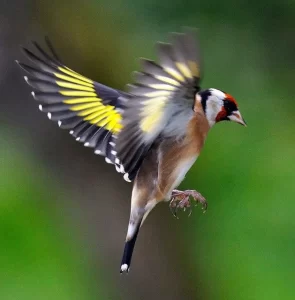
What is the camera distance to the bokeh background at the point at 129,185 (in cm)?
254

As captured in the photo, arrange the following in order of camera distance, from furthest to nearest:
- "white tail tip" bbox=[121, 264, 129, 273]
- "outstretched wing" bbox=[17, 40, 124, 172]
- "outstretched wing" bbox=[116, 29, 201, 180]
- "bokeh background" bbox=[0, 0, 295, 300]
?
1. "bokeh background" bbox=[0, 0, 295, 300]
2. "outstretched wing" bbox=[17, 40, 124, 172]
3. "white tail tip" bbox=[121, 264, 129, 273]
4. "outstretched wing" bbox=[116, 29, 201, 180]

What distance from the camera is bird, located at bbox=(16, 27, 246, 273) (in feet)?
3.45

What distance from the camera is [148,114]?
115 cm

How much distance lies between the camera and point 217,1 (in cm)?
275

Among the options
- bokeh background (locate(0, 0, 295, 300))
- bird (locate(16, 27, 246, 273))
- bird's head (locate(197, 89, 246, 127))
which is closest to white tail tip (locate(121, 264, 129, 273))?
bird (locate(16, 27, 246, 273))

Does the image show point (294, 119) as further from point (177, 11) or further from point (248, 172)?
point (177, 11)

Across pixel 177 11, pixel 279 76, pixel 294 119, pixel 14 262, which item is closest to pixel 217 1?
pixel 177 11

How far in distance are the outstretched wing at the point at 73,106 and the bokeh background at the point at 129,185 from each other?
927 mm

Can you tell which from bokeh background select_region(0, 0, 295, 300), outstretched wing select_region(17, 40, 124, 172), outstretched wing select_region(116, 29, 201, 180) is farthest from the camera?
bokeh background select_region(0, 0, 295, 300)

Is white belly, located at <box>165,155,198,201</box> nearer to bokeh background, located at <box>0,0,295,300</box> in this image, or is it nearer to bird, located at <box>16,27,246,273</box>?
bird, located at <box>16,27,246,273</box>

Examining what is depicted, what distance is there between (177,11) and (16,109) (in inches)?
27.1

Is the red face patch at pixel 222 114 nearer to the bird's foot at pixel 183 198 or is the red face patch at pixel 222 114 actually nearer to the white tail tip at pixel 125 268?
the bird's foot at pixel 183 198

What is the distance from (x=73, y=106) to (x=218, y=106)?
0.33m

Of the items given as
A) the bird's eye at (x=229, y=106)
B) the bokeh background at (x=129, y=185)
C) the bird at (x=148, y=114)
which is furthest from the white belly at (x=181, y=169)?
the bokeh background at (x=129, y=185)
